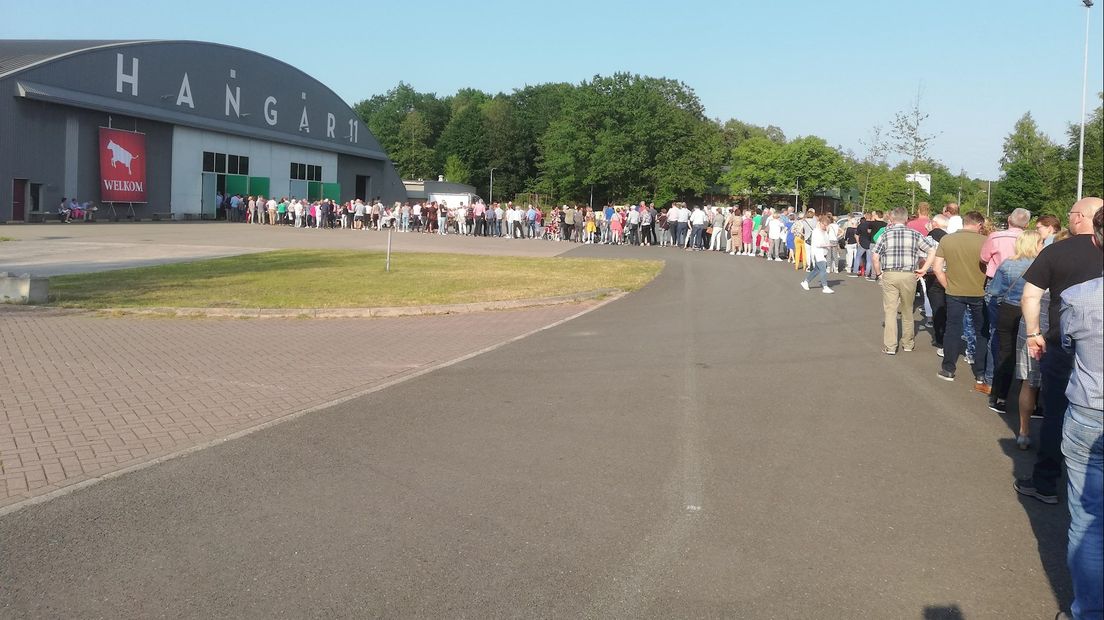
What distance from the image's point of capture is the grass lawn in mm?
14945

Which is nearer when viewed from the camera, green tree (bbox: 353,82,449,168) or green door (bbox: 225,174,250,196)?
green door (bbox: 225,174,250,196)

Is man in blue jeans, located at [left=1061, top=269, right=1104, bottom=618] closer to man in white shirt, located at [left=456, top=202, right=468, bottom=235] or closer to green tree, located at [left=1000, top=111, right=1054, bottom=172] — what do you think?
man in white shirt, located at [left=456, top=202, right=468, bottom=235]

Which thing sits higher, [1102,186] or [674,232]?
[1102,186]

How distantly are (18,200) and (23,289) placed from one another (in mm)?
28570

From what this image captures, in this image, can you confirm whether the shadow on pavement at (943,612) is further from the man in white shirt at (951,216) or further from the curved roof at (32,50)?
the curved roof at (32,50)

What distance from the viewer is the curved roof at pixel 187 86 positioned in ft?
132

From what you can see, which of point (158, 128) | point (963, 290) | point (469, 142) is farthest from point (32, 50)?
point (469, 142)

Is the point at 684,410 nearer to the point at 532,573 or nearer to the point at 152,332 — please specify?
the point at 532,573

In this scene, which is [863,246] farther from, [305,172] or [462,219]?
[305,172]

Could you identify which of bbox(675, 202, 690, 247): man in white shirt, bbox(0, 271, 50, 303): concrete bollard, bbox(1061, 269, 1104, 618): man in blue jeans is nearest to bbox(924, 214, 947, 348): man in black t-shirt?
bbox(1061, 269, 1104, 618): man in blue jeans

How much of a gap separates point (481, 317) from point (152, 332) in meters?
4.74

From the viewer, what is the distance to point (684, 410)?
793 centimetres

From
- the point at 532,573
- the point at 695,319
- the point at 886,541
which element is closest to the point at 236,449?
the point at 532,573

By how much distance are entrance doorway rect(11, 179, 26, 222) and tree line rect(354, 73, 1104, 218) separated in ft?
150
